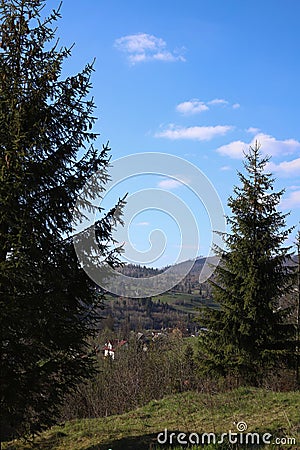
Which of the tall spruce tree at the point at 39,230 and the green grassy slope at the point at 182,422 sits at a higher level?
the tall spruce tree at the point at 39,230

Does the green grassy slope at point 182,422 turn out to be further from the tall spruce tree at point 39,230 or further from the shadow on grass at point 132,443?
the tall spruce tree at point 39,230

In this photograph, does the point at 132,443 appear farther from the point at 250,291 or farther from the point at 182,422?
the point at 250,291

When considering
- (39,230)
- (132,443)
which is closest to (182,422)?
(132,443)

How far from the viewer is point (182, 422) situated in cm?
861

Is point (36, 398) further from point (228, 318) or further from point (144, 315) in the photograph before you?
point (144, 315)

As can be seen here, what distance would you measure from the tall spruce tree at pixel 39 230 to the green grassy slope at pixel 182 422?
1.51 m

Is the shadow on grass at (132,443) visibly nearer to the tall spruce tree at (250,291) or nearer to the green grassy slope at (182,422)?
the green grassy slope at (182,422)

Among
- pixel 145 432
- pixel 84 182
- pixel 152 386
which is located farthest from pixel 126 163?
pixel 152 386

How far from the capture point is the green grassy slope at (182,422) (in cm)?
737

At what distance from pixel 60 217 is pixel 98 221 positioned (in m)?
0.62

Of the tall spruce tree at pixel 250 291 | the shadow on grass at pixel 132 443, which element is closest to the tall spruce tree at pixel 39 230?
the shadow on grass at pixel 132 443

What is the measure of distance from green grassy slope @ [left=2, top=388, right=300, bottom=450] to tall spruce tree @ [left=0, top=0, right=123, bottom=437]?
1.51 meters

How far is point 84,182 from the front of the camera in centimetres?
701

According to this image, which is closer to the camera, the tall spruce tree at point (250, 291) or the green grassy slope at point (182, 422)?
the green grassy slope at point (182, 422)
